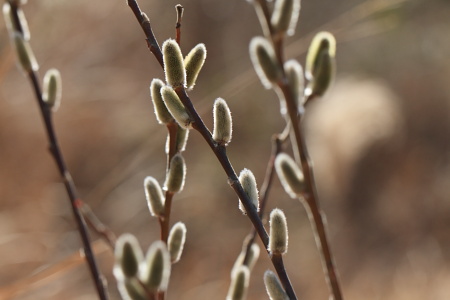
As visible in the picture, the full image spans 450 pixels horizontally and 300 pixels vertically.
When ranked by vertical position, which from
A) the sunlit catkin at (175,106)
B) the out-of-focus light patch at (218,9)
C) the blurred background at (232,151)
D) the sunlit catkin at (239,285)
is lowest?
the blurred background at (232,151)

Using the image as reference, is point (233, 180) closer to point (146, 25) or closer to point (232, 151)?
point (146, 25)

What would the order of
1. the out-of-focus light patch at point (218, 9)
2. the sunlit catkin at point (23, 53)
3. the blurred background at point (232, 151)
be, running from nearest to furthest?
1. the sunlit catkin at point (23, 53)
2. the blurred background at point (232, 151)
3. the out-of-focus light patch at point (218, 9)

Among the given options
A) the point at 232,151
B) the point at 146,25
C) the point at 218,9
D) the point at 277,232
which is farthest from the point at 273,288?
the point at 218,9

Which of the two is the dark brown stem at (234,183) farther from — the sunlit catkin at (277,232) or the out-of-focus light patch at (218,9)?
the out-of-focus light patch at (218,9)

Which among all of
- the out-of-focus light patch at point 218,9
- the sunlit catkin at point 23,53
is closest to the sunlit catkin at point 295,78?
the sunlit catkin at point 23,53

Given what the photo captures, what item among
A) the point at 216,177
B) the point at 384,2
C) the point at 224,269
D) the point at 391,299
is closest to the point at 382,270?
the point at 391,299

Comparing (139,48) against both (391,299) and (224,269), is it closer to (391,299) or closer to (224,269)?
(224,269)

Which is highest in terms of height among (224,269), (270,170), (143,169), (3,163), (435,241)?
(270,170)
